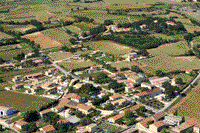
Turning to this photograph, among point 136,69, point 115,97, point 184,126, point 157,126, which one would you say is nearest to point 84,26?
point 136,69

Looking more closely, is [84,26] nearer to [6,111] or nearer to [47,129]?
[6,111]

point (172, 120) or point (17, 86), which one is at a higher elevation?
point (172, 120)

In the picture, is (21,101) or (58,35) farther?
(58,35)

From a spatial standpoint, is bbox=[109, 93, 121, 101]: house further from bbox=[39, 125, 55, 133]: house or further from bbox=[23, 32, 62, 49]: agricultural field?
bbox=[23, 32, 62, 49]: agricultural field

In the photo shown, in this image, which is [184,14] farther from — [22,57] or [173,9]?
[22,57]

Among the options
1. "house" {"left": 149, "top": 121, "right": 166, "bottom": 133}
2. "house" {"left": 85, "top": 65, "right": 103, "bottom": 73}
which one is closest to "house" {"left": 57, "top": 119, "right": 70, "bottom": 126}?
"house" {"left": 149, "top": 121, "right": 166, "bottom": 133}
